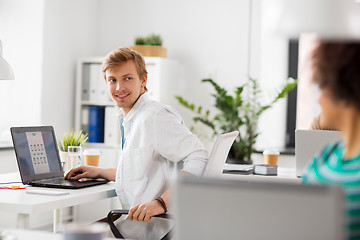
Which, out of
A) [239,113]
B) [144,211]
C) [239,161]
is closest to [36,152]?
[144,211]

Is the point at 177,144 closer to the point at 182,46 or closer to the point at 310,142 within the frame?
the point at 310,142

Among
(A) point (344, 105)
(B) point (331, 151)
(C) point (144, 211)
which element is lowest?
(C) point (144, 211)

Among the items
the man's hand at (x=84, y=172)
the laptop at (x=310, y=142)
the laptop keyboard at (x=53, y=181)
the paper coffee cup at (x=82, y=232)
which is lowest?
the laptop keyboard at (x=53, y=181)

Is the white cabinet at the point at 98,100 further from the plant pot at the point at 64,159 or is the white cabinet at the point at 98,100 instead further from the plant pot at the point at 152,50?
the plant pot at the point at 64,159

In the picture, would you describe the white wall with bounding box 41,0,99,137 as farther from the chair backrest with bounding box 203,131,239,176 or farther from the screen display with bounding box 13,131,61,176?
the chair backrest with bounding box 203,131,239,176

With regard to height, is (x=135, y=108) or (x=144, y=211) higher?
(x=135, y=108)

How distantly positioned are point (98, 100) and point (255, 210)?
4.51m

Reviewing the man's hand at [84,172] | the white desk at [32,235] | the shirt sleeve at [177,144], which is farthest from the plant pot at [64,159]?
the white desk at [32,235]

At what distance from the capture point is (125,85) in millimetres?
3021

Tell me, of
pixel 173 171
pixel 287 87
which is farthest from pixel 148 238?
pixel 287 87

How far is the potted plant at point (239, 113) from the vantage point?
496 cm

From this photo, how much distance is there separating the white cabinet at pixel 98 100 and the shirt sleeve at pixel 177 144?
8.06 ft

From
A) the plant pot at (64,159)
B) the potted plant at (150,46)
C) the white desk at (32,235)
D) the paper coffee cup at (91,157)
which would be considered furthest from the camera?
the potted plant at (150,46)

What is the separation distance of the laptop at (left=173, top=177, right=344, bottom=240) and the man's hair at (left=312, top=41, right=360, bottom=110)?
0.26 meters
